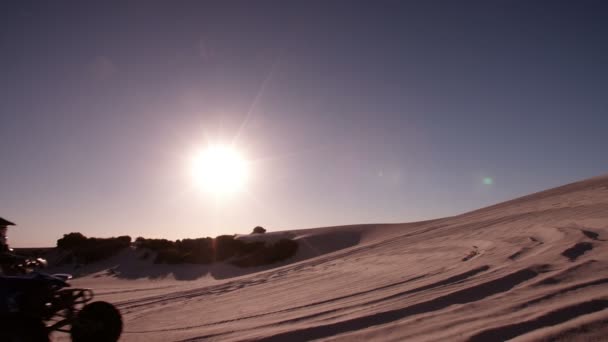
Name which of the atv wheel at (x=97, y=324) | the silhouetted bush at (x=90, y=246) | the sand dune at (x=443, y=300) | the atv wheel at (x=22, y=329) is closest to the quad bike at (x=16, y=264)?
the atv wheel at (x=22, y=329)

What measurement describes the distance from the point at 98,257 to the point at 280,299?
2126 cm

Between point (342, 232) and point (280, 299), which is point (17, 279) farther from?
point (342, 232)

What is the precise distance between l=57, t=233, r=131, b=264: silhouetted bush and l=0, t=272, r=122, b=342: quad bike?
22245mm

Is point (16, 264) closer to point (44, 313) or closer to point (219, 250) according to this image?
point (44, 313)

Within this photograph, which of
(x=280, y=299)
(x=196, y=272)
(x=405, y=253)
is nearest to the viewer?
(x=280, y=299)

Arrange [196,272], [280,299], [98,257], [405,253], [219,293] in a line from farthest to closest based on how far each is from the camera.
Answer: [98,257], [196,272], [405,253], [219,293], [280,299]

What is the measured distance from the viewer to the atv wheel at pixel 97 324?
13.5ft

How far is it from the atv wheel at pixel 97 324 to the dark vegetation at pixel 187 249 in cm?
1585

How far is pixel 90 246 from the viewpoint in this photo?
83.3ft

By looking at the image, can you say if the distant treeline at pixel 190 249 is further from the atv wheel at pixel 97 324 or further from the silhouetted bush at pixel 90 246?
the atv wheel at pixel 97 324

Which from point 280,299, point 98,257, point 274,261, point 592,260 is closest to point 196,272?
point 274,261

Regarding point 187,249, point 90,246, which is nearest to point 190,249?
point 187,249

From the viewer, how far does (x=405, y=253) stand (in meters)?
10.2

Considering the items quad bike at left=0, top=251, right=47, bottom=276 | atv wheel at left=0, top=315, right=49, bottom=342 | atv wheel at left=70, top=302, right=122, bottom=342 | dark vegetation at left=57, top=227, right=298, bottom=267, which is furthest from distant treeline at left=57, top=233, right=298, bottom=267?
atv wheel at left=0, top=315, right=49, bottom=342
